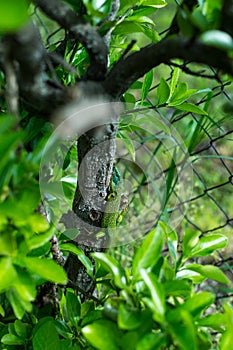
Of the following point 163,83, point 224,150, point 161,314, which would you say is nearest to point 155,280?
point 161,314

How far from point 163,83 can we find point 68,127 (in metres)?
0.21

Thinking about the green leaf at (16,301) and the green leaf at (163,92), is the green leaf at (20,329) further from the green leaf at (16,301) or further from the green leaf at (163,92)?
the green leaf at (163,92)

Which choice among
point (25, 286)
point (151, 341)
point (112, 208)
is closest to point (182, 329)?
point (151, 341)

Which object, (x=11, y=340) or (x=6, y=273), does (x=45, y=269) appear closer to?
(x=6, y=273)

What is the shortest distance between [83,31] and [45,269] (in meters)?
0.20

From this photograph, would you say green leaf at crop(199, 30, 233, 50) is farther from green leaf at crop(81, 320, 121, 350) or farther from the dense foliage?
green leaf at crop(81, 320, 121, 350)

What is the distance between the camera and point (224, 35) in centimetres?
36

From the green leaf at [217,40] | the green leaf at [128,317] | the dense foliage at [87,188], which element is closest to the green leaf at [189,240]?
the dense foliage at [87,188]

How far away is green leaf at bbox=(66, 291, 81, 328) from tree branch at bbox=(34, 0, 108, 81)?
25cm

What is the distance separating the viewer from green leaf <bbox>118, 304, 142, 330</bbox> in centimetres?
41

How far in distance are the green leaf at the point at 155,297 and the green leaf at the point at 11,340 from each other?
219 mm

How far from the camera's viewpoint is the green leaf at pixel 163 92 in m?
0.64

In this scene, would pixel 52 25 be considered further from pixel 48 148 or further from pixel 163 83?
pixel 48 148

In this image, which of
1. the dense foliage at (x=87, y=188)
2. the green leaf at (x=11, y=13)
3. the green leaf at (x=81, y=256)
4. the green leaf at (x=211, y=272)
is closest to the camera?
the green leaf at (x=11, y=13)
